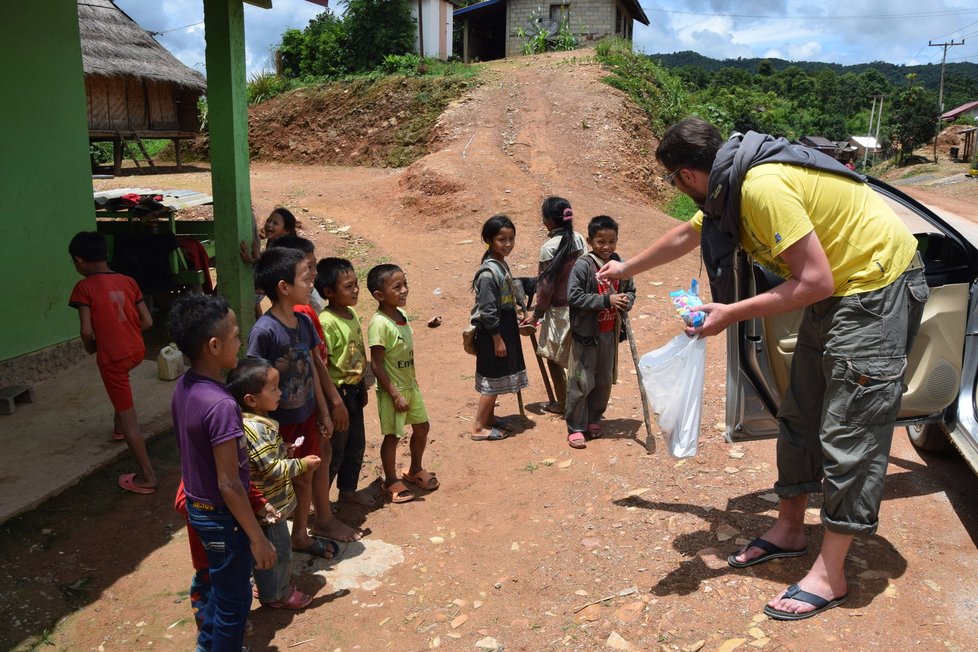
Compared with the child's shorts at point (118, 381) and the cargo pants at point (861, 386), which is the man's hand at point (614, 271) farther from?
the child's shorts at point (118, 381)

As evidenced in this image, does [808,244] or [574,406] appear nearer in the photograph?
[808,244]

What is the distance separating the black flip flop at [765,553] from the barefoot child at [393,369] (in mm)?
1825

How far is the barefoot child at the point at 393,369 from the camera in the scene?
160 inches

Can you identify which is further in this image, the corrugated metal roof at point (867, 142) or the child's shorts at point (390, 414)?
the corrugated metal roof at point (867, 142)

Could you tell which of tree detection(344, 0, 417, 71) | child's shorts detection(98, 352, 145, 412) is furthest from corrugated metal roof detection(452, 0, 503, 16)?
child's shorts detection(98, 352, 145, 412)

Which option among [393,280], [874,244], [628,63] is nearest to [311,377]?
[393,280]

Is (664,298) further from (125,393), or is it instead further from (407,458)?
(125,393)

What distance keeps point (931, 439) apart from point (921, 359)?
36.9 inches

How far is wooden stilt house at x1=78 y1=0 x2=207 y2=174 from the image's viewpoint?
52.9 feet

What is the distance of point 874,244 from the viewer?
279 cm

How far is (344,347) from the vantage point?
3.90m

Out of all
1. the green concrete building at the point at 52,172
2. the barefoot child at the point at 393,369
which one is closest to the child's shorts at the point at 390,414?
the barefoot child at the point at 393,369

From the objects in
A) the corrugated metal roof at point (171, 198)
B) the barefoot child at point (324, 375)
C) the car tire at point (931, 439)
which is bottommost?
the car tire at point (931, 439)

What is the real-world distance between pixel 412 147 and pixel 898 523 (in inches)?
654
